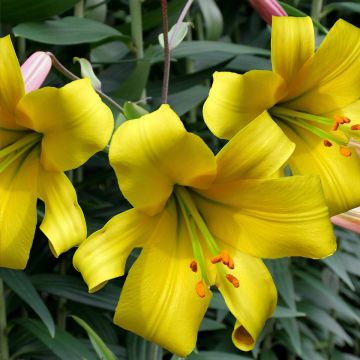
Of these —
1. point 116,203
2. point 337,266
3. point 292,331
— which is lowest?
point 292,331

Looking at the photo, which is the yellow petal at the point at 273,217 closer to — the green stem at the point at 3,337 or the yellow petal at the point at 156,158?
the yellow petal at the point at 156,158

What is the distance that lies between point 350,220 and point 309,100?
0.14 meters

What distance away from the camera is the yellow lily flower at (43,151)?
1.78 ft

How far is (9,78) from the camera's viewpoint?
1.86 ft

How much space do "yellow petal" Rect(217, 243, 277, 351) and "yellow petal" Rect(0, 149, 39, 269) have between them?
0.19 meters

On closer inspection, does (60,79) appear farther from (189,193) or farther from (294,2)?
(294,2)

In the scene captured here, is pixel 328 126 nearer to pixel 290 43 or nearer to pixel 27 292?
pixel 290 43

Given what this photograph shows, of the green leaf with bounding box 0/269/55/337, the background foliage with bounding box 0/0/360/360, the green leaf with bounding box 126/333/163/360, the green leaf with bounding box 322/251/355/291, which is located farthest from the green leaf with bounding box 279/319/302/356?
the green leaf with bounding box 0/269/55/337

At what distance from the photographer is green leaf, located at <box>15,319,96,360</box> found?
91cm

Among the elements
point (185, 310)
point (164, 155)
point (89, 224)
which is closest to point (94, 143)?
point (164, 155)

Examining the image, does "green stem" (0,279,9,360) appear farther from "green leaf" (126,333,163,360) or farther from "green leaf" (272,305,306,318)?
"green leaf" (272,305,306,318)

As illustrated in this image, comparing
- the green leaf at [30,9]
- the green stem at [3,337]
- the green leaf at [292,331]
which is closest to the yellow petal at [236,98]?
the green leaf at [30,9]

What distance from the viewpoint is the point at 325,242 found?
603mm

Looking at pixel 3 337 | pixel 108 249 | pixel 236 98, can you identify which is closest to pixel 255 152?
pixel 236 98
